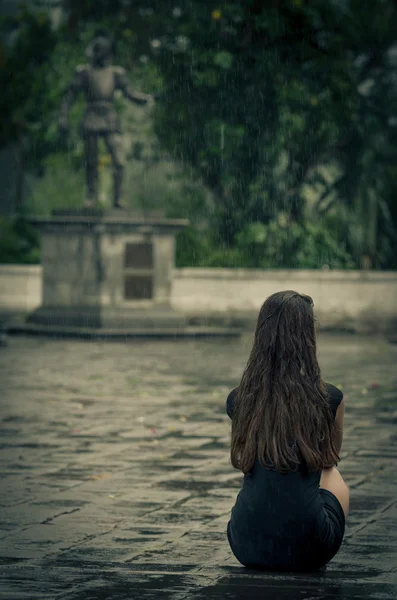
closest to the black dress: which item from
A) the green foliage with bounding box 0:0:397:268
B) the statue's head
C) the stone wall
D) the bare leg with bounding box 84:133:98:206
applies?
the statue's head

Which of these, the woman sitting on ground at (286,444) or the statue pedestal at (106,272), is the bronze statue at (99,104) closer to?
the statue pedestal at (106,272)

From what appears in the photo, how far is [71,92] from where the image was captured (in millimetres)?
25359

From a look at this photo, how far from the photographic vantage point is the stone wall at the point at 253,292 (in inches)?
1159

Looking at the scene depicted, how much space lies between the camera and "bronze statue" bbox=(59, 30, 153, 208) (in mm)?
25109

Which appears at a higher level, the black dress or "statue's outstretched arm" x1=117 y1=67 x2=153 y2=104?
"statue's outstretched arm" x1=117 y1=67 x2=153 y2=104

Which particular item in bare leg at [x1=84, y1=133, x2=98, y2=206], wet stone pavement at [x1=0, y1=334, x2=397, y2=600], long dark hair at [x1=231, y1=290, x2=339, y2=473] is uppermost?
bare leg at [x1=84, y1=133, x2=98, y2=206]

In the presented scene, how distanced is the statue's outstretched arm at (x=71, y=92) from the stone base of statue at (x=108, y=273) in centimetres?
165

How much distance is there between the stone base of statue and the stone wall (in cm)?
354

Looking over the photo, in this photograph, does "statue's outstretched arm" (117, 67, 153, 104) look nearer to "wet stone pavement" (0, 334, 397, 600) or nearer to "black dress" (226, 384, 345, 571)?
"wet stone pavement" (0, 334, 397, 600)

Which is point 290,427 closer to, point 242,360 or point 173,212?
point 242,360

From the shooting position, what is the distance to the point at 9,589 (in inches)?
213

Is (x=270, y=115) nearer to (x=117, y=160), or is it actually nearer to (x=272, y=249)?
(x=272, y=249)

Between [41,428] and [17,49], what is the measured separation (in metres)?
27.1

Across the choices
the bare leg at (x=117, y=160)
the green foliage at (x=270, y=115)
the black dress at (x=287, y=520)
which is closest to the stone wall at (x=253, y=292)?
the green foliage at (x=270, y=115)
